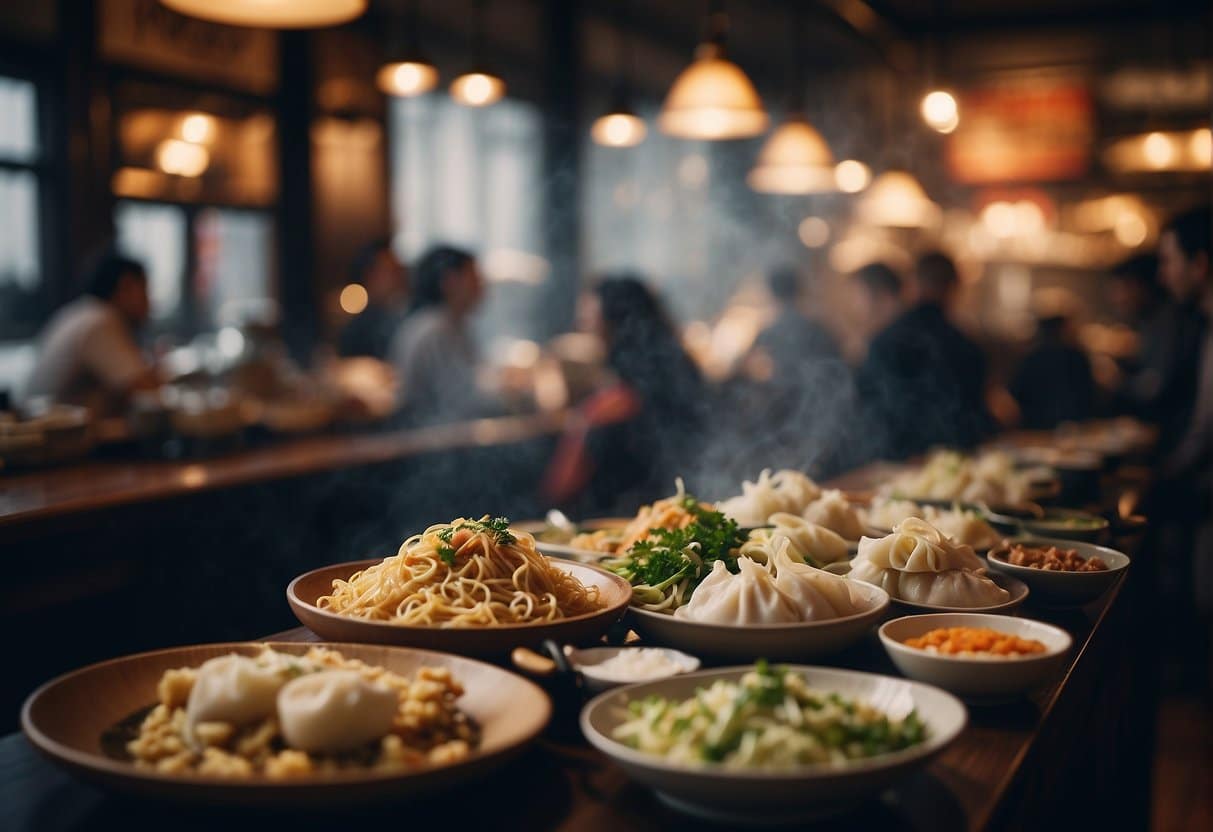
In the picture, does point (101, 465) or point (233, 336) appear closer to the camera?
point (101, 465)

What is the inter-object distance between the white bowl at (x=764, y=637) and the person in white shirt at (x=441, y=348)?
168 inches

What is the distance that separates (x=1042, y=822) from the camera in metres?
1.75

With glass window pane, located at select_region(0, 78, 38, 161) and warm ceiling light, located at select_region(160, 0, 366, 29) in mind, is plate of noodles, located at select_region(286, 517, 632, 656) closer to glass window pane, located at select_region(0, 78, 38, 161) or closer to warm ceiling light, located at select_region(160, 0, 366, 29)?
warm ceiling light, located at select_region(160, 0, 366, 29)

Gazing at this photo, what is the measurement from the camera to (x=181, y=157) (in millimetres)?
7121

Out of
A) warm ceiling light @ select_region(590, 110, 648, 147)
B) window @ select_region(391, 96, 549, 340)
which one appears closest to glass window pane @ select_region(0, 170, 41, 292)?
window @ select_region(391, 96, 549, 340)

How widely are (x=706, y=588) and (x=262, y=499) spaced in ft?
9.48

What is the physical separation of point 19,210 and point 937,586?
589cm

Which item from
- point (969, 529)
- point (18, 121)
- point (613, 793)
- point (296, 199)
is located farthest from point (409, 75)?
point (613, 793)

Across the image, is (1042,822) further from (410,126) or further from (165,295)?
(410,126)

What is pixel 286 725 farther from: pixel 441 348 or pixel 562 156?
pixel 562 156

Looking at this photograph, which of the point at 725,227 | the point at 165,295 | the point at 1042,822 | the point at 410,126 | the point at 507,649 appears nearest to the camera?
the point at 507,649

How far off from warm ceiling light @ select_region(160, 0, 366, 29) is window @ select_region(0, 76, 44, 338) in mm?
3687

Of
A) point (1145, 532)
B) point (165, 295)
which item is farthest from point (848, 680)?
point (165, 295)

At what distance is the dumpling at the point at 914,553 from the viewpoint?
192cm
